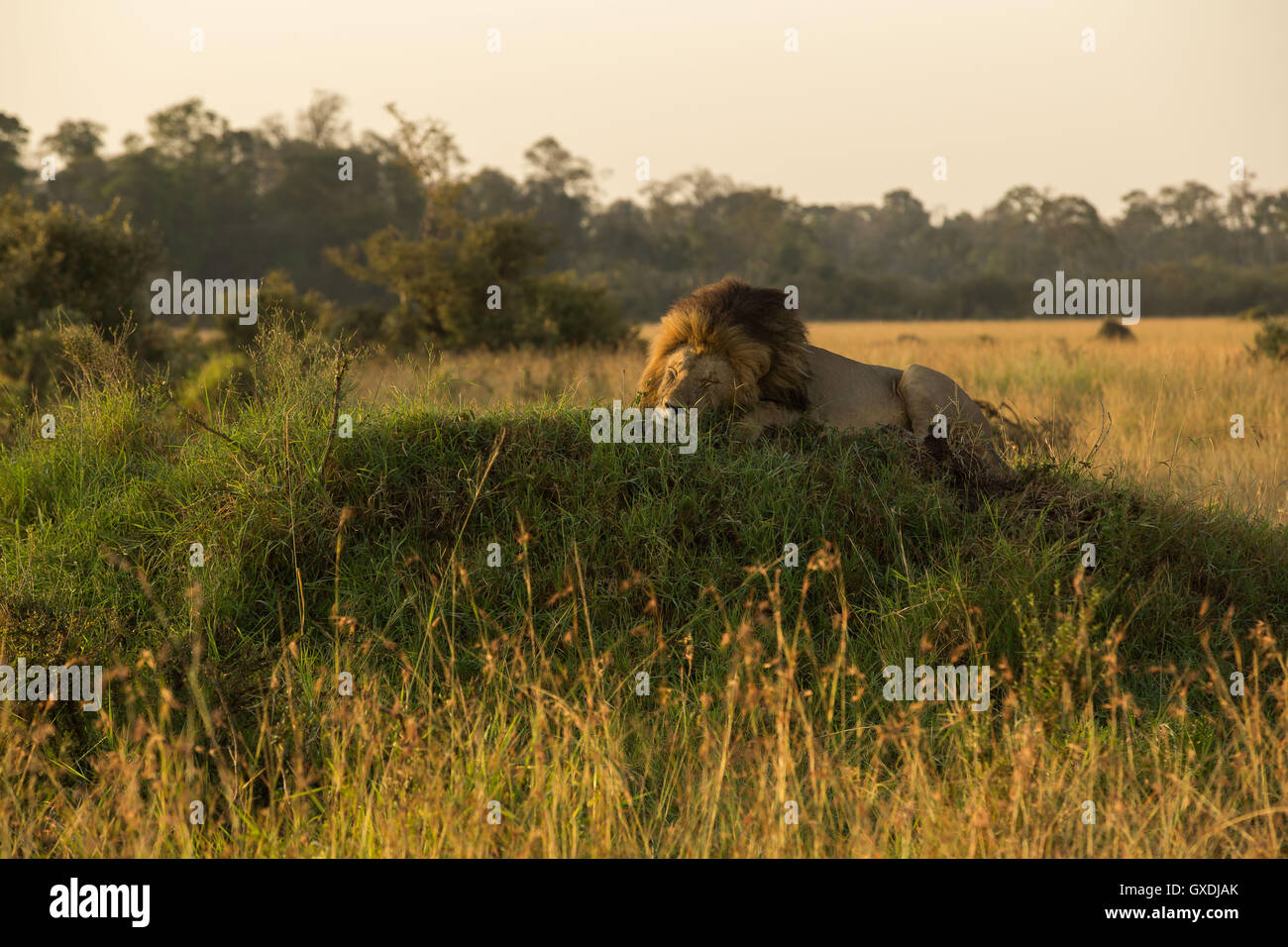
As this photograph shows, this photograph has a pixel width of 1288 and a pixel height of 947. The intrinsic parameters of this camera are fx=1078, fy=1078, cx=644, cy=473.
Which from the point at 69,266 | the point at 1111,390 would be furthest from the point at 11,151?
the point at 1111,390

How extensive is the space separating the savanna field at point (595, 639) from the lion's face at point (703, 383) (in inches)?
11.6

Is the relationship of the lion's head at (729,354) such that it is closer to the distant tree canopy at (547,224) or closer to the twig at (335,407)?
the twig at (335,407)

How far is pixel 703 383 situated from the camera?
567 cm

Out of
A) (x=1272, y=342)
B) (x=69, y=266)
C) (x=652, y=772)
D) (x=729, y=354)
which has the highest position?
(x=69, y=266)

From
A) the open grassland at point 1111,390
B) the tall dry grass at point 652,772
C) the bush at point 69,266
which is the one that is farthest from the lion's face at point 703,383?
the bush at point 69,266

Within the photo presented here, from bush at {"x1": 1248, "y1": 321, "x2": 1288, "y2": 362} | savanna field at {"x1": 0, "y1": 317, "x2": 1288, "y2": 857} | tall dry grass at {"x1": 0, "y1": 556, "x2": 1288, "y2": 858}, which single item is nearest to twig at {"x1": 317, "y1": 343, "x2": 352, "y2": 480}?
savanna field at {"x1": 0, "y1": 317, "x2": 1288, "y2": 857}

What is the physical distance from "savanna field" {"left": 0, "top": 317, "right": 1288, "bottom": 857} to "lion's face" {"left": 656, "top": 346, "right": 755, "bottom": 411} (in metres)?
0.30

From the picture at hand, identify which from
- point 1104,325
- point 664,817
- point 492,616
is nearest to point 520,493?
point 492,616

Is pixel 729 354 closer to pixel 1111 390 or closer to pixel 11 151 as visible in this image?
pixel 1111 390

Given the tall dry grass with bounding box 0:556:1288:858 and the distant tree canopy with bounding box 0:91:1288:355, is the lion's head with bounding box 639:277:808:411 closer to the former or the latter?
the tall dry grass with bounding box 0:556:1288:858

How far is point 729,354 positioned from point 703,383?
205 millimetres

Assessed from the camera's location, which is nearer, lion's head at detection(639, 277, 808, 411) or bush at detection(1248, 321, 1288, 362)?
lion's head at detection(639, 277, 808, 411)

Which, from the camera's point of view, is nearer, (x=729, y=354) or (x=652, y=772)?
(x=652, y=772)

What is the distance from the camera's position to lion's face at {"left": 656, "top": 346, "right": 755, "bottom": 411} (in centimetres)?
565
